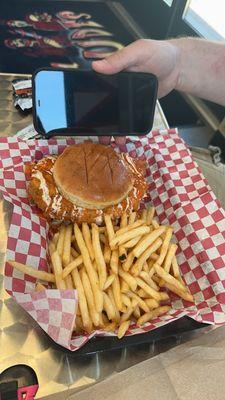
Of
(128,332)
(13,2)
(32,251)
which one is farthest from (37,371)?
(13,2)

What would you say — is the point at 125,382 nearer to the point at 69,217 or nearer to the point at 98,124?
the point at 69,217

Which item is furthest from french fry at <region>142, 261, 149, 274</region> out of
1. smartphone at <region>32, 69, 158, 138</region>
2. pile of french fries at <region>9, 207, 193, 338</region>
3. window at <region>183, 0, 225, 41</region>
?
window at <region>183, 0, 225, 41</region>

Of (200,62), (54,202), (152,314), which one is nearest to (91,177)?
(54,202)

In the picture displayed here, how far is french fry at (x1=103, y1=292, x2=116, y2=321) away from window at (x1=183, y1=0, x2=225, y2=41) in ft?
8.96

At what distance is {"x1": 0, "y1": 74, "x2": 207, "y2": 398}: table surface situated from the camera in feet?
4.23

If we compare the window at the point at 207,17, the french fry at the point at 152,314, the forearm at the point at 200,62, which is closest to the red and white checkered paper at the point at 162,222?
the french fry at the point at 152,314

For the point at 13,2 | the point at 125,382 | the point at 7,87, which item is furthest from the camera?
the point at 13,2

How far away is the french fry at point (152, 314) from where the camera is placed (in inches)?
53.9

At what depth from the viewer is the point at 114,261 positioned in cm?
144

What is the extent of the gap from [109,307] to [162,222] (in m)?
0.65

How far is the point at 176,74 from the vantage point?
7.02 ft

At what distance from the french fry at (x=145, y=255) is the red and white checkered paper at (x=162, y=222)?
20 cm

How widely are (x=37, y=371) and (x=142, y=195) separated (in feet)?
3.00

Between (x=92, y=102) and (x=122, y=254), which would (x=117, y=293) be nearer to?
(x=122, y=254)
